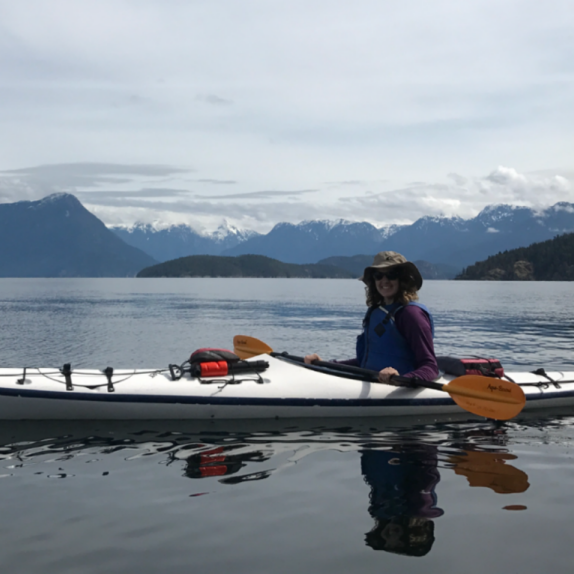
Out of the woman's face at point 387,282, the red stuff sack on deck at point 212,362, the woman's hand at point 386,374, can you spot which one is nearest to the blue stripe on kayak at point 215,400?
the red stuff sack on deck at point 212,362

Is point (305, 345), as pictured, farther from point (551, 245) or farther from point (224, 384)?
point (551, 245)

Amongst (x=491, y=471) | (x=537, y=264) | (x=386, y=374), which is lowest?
(x=491, y=471)

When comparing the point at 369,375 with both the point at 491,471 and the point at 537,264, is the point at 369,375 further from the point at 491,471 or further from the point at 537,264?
the point at 537,264

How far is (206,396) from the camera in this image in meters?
9.24

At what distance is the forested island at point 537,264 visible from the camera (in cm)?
16562

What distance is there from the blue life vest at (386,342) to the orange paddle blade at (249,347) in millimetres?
2571

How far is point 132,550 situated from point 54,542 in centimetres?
74

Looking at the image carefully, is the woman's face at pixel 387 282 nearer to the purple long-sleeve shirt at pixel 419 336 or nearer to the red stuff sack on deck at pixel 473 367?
the purple long-sleeve shirt at pixel 419 336

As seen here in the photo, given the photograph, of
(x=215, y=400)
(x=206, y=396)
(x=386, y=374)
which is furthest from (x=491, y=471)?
(x=206, y=396)

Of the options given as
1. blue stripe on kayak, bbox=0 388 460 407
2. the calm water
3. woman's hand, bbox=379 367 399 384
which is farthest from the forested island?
woman's hand, bbox=379 367 399 384

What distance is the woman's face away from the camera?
870cm

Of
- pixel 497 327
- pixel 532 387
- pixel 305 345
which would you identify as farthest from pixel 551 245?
pixel 532 387

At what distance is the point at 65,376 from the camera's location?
9.17 metres

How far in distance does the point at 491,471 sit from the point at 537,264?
178072mm
